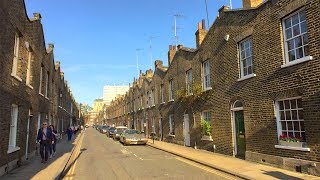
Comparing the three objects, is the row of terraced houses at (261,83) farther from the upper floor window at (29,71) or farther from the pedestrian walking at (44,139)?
the upper floor window at (29,71)

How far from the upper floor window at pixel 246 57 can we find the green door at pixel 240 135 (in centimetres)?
220

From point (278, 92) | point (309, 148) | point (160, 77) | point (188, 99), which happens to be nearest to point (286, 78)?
point (278, 92)

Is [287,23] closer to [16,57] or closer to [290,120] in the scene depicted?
[290,120]

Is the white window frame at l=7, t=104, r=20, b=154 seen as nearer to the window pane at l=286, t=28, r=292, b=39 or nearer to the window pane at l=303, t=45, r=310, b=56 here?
the window pane at l=286, t=28, r=292, b=39

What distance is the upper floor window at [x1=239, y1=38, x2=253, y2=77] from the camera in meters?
15.1

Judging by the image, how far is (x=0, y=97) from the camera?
11.2m

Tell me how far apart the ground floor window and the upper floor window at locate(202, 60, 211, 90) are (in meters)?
7.49

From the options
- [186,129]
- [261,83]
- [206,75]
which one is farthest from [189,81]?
[261,83]

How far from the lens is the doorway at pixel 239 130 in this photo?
15.5m

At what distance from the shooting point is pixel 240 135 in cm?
1574

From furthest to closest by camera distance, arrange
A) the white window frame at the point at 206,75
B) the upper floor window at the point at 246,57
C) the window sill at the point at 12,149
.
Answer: the white window frame at the point at 206,75, the upper floor window at the point at 246,57, the window sill at the point at 12,149

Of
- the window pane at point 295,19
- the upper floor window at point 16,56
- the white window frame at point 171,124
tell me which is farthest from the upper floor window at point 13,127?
the white window frame at point 171,124

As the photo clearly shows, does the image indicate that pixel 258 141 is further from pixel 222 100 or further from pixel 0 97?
pixel 0 97

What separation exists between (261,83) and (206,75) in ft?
22.1
